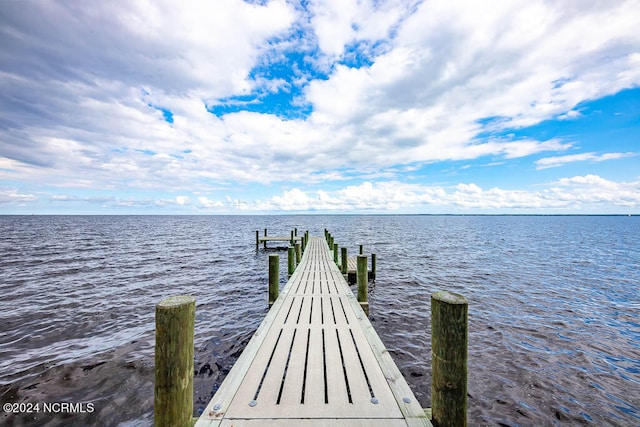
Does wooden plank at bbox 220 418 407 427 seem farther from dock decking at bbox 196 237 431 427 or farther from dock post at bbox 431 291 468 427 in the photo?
dock post at bbox 431 291 468 427

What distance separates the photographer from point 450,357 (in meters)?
2.79

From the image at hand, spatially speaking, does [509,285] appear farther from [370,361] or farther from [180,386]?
[180,386]

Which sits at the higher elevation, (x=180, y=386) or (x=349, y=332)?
(x=180, y=386)

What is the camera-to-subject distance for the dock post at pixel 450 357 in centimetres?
276

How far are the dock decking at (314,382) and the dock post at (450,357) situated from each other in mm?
358

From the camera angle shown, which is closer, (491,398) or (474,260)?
(491,398)

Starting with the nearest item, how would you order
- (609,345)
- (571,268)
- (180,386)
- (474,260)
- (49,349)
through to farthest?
1. (180,386)
2. (49,349)
3. (609,345)
4. (571,268)
5. (474,260)

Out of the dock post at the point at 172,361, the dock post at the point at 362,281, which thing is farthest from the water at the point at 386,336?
the dock post at the point at 172,361

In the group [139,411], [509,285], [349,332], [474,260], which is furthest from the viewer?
[474,260]

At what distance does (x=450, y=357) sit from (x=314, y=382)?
1.92 m

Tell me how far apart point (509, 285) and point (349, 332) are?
13007 millimetres

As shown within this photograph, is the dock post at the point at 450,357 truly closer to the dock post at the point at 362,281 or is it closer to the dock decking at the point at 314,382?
the dock decking at the point at 314,382

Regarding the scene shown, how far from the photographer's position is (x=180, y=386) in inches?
106

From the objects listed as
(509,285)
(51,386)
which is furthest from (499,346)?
(51,386)
